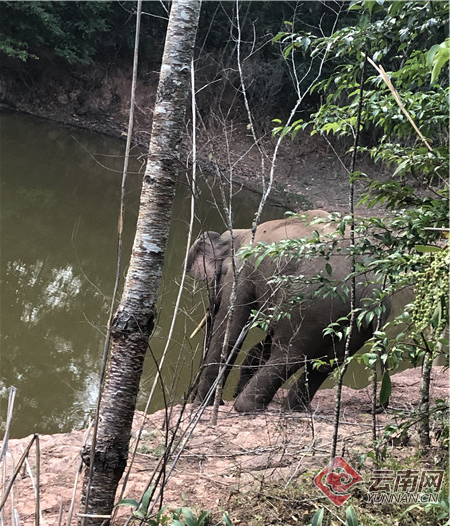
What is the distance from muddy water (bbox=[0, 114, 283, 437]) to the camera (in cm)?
481

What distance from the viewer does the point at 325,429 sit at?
4.14 m

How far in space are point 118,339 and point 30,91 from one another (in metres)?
19.4

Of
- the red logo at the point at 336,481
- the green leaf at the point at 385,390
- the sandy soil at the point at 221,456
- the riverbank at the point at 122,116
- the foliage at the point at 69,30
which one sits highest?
the foliage at the point at 69,30

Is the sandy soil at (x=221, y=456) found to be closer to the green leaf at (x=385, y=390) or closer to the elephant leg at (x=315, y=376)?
the elephant leg at (x=315, y=376)

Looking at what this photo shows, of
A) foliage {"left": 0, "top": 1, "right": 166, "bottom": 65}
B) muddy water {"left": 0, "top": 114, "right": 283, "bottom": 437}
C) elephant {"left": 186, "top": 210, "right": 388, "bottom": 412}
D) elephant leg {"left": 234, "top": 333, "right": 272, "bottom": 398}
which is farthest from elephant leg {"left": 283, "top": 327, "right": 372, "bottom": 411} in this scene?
foliage {"left": 0, "top": 1, "right": 166, "bottom": 65}

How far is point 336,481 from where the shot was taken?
250cm

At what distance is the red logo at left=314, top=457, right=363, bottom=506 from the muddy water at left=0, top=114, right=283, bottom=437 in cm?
79

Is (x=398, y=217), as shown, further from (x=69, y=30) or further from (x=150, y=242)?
(x=69, y=30)

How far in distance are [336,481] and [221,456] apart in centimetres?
122

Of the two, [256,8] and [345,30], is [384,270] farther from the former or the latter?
[256,8]

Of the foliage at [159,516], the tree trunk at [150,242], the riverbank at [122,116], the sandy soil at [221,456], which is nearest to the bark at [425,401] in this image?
the sandy soil at [221,456]

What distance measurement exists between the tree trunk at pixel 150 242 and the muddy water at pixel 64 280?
14cm

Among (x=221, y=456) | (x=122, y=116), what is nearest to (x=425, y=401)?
(x=221, y=456)

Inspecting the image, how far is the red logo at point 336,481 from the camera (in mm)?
2445
